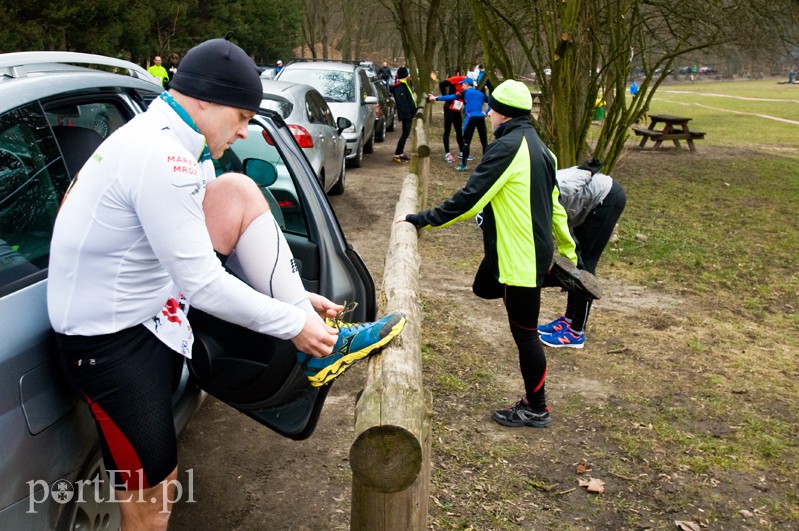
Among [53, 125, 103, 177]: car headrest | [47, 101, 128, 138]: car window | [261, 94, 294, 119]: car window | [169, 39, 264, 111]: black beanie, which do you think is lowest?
[261, 94, 294, 119]: car window

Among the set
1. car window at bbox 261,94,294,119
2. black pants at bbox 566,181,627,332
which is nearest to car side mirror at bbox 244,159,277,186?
black pants at bbox 566,181,627,332

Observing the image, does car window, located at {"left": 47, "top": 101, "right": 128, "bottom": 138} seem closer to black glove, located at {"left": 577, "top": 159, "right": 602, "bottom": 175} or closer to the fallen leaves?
the fallen leaves

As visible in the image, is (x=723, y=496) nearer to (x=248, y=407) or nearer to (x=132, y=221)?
(x=248, y=407)

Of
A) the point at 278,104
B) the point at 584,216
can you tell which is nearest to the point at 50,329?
the point at 584,216

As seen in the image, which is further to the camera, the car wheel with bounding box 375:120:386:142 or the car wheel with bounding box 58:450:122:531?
the car wheel with bounding box 375:120:386:142

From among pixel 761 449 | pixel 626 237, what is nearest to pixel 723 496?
pixel 761 449

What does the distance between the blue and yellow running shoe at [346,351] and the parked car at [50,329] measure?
0.18 meters

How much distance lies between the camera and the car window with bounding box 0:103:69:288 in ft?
8.32

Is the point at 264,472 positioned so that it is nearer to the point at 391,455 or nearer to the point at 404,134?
the point at 391,455

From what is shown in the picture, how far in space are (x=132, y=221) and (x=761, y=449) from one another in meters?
4.07

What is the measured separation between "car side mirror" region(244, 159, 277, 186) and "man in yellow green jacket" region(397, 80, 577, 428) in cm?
121

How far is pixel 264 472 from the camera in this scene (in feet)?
13.2

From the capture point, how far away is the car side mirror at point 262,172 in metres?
3.94

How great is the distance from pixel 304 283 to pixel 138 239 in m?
1.77
